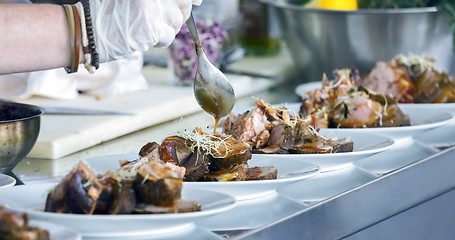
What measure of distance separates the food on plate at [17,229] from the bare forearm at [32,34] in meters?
0.52

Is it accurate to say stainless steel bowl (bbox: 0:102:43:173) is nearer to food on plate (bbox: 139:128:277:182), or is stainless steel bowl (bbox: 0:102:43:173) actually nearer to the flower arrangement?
food on plate (bbox: 139:128:277:182)

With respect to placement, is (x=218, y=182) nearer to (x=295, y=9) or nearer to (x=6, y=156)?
(x=6, y=156)

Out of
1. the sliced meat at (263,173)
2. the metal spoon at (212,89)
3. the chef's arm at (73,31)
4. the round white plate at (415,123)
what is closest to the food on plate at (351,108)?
the round white plate at (415,123)

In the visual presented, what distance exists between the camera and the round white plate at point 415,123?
2.03m

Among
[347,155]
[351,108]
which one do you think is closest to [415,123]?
[351,108]

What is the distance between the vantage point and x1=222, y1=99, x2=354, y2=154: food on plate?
184 cm

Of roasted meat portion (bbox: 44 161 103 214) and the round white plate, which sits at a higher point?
roasted meat portion (bbox: 44 161 103 214)

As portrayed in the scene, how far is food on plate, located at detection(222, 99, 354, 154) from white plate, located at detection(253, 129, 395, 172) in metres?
0.03

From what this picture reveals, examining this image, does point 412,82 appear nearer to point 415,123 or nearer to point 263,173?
point 415,123

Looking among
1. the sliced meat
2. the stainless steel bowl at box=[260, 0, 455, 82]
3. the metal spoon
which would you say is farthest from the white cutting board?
the sliced meat

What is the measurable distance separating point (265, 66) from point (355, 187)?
1564 millimetres

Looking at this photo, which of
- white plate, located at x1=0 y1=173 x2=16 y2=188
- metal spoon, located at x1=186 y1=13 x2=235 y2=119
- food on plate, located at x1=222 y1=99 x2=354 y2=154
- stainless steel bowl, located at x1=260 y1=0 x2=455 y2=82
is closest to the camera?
white plate, located at x1=0 y1=173 x2=16 y2=188

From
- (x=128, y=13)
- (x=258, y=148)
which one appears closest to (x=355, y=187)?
(x=258, y=148)

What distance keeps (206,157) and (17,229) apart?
1.56ft
